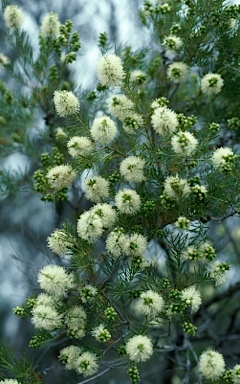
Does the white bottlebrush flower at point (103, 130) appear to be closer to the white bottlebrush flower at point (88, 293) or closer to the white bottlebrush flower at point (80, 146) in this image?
the white bottlebrush flower at point (80, 146)

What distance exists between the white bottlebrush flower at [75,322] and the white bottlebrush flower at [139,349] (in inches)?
3.5

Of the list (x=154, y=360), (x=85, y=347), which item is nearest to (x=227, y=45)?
(x=85, y=347)

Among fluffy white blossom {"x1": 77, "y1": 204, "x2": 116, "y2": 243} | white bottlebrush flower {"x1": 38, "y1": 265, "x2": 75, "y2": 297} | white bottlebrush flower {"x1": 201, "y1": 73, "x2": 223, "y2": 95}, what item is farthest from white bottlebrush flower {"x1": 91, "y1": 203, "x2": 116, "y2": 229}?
white bottlebrush flower {"x1": 201, "y1": 73, "x2": 223, "y2": 95}

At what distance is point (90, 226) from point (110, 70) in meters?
0.27

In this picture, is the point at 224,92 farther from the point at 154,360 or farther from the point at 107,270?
the point at 154,360

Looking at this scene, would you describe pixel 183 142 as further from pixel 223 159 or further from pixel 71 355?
pixel 71 355

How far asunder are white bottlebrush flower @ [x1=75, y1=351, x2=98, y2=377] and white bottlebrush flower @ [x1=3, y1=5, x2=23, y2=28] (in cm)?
74

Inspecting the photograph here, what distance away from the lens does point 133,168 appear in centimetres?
105

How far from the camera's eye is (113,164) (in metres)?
1.37

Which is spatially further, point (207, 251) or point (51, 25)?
point (51, 25)

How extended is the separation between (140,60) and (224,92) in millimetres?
221

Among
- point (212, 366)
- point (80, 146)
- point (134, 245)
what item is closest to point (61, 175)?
point (80, 146)

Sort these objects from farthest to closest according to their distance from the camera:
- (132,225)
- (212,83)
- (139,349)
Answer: (212,83) → (132,225) → (139,349)

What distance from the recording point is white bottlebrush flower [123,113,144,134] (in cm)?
106
